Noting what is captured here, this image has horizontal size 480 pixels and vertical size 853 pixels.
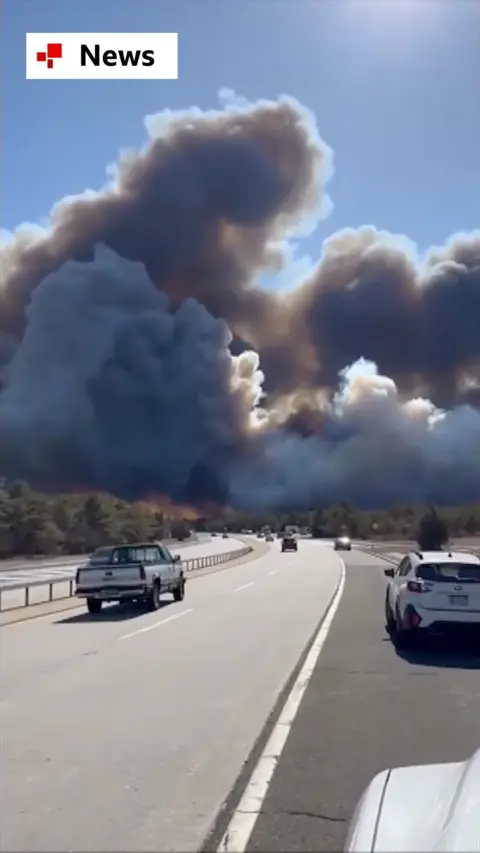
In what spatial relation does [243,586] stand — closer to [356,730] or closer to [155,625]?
[155,625]

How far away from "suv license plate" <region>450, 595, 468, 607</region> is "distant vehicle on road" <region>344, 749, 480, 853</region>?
39.7ft

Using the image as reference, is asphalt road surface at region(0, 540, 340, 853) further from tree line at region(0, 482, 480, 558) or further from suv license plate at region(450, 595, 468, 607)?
tree line at region(0, 482, 480, 558)

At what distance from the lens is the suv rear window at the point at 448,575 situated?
16.3m

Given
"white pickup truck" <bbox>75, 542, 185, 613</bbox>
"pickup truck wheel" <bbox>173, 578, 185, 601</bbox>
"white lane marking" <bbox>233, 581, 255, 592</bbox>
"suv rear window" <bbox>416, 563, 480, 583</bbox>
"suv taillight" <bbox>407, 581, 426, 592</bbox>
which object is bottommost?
"white lane marking" <bbox>233, 581, 255, 592</bbox>

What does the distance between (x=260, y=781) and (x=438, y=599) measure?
30.5 feet

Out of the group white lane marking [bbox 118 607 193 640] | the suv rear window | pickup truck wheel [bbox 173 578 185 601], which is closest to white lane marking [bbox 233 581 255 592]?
pickup truck wheel [bbox 173 578 185 601]

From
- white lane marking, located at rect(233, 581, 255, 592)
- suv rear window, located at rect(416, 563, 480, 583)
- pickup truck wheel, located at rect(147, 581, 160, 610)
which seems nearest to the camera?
suv rear window, located at rect(416, 563, 480, 583)

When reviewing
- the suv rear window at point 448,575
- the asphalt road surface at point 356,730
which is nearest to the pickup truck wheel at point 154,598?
the asphalt road surface at point 356,730

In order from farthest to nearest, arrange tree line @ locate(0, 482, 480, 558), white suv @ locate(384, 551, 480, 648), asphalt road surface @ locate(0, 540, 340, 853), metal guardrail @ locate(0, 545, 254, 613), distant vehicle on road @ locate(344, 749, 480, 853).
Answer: tree line @ locate(0, 482, 480, 558)
metal guardrail @ locate(0, 545, 254, 613)
white suv @ locate(384, 551, 480, 648)
asphalt road surface @ locate(0, 540, 340, 853)
distant vehicle on road @ locate(344, 749, 480, 853)

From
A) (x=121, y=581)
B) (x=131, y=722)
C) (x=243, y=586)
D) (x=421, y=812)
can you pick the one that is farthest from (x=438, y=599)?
(x=243, y=586)

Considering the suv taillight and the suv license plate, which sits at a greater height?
the suv taillight

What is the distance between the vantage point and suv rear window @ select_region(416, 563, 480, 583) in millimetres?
16344

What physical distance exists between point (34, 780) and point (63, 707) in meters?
3.27

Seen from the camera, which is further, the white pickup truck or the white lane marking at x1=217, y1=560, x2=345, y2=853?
the white pickup truck
